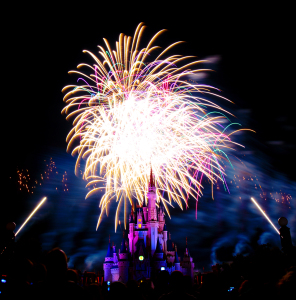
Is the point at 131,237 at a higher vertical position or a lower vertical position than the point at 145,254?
higher

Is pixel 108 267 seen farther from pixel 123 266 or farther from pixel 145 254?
pixel 145 254

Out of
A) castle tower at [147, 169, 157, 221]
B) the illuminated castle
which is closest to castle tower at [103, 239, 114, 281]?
the illuminated castle

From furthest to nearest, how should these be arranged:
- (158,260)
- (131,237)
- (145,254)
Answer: (131,237)
(145,254)
(158,260)

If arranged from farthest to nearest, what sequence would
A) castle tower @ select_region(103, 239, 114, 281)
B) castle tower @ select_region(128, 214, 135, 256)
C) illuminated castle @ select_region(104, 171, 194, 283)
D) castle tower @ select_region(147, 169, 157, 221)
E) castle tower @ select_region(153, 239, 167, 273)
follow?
castle tower @ select_region(128, 214, 135, 256), castle tower @ select_region(147, 169, 157, 221), castle tower @ select_region(103, 239, 114, 281), illuminated castle @ select_region(104, 171, 194, 283), castle tower @ select_region(153, 239, 167, 273)

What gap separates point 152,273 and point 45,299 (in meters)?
64.7

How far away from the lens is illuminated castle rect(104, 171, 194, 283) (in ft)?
218

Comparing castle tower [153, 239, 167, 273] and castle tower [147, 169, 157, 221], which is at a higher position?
castle tower [147, 169, 157, 221]

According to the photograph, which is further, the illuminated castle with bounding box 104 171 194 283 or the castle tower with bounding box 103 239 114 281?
the castle tower with bounding box 103 239 114 281

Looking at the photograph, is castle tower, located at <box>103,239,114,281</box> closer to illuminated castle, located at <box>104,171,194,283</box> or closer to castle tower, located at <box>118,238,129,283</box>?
illuminated castle, located at <box>104,171,194,283</box>

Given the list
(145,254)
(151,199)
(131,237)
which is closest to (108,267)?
(131,237)

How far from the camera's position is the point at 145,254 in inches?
2675

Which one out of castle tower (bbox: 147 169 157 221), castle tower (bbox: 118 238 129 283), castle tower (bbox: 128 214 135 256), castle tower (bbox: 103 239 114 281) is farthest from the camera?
castle tower (bbox: 128 214 135 256)

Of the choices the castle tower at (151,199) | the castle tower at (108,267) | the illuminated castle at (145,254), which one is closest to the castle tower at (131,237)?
the illuminated castle at (145,254)

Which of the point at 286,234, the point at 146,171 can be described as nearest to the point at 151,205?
the point at 146,171
